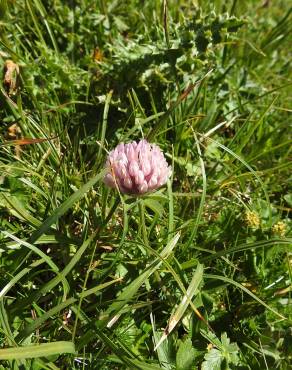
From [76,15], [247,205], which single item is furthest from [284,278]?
[76,15]

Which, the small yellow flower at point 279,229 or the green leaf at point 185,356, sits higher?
the green leaf at point 185,356

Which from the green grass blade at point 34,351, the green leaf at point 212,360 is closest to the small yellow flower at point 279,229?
the green leaf at point 212,360

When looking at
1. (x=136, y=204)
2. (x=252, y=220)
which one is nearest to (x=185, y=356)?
(x=136, y=204)

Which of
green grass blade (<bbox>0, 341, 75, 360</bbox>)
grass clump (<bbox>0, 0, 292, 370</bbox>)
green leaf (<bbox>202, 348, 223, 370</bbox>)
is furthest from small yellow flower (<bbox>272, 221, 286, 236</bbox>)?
green grass blade (<bbox>0, 341, 75, 360</bbox>)

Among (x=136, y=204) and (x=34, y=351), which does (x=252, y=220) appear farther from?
(x=34, y=351)

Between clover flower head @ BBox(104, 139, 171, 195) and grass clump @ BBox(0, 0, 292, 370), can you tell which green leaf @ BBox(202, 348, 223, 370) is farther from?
clover flower head @ BBox(104, 139, 171, 195)

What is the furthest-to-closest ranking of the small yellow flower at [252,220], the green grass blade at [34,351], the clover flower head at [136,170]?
1. the small yellow flower at [252,220]
2. the clover flower head at [136,170]
3. the green grass blade at [34,351]

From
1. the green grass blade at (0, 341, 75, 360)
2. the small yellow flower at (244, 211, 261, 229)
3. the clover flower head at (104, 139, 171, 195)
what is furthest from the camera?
the small yellow flower at (244, 211, 261, 229)

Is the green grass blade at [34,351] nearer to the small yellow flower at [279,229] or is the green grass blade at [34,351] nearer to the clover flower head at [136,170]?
the clover flower head at [136,170]
